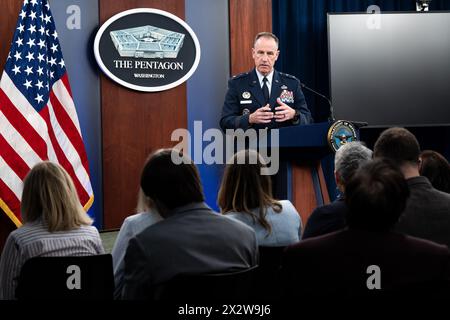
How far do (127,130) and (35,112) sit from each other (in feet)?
3.50

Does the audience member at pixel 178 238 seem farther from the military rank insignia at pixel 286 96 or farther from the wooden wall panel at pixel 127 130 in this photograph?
the wooden wall panel at pixel 127 130

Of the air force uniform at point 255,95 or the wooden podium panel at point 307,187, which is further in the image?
the air force uniform at point 255,95

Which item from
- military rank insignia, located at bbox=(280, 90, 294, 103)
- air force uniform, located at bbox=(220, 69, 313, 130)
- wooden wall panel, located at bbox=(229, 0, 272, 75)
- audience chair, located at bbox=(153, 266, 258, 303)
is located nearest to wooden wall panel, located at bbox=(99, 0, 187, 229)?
wooden wall panel, located at bbox=(229, 0, 272, 75)

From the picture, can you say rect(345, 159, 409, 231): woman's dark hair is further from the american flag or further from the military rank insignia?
the american flag

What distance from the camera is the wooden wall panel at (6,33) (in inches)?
193

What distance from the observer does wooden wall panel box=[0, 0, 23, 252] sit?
4891 mm

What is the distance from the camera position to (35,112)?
185 inches

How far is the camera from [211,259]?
5.89ft

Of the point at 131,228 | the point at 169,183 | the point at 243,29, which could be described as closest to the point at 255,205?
the point at 131,228

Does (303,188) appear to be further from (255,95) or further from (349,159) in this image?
(349,159)

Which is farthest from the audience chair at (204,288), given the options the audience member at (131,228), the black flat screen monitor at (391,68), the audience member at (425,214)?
the black flat screen monitor at (391,68)

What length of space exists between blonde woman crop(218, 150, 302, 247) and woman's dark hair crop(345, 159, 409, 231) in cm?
84

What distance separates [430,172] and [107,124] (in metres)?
3.30

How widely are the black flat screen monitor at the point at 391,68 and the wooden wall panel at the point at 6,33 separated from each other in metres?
3.15
